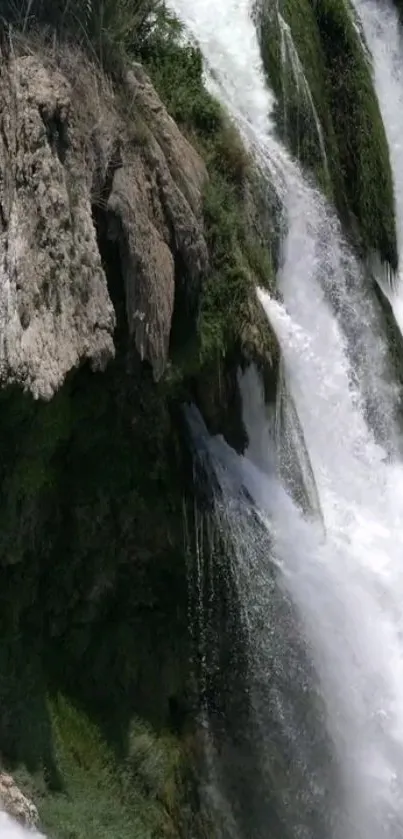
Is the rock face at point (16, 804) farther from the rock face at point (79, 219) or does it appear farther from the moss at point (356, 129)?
the moss at point (356, 129)

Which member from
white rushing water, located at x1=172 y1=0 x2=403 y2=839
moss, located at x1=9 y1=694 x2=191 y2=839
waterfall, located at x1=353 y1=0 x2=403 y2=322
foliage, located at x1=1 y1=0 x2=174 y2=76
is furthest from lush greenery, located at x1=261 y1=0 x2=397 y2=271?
moss, located at x1=9 y1=694 x2=191 y2=839

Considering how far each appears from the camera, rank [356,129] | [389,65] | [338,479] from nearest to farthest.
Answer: [338,479], [356,129], [389,65]

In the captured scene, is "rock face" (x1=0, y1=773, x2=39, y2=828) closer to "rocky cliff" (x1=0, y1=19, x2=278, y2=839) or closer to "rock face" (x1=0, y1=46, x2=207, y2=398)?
"rocky cliff" (x1=0, y1=19, x2=278, y2=839)

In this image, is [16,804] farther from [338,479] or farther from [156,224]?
[156,224]

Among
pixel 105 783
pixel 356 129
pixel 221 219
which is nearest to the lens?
pixel 105 783

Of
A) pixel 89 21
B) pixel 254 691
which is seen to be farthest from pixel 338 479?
pixel 89 21

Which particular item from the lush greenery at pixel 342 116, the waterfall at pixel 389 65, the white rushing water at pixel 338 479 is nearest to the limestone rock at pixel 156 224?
the white rushing water at pixel 338 479

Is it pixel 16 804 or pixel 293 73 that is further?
pixel 293 73

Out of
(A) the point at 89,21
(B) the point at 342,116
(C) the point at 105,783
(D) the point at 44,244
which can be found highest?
(B) the point at 342,116
